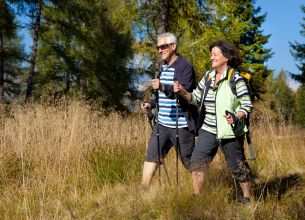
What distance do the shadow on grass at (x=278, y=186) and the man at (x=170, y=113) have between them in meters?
0.97

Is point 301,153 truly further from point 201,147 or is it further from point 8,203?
point 8,203

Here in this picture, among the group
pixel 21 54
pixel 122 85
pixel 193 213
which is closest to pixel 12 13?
pixel 21 54

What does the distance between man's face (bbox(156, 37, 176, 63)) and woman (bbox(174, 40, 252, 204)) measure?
0.45 m

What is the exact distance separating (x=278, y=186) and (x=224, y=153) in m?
1.28

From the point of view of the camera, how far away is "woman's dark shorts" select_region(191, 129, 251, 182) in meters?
4.18

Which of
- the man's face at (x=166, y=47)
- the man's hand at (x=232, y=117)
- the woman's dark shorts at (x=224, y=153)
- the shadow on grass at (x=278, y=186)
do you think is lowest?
the shadow on grass at (x=278, y=186)

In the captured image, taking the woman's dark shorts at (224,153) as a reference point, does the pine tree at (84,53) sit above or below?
above

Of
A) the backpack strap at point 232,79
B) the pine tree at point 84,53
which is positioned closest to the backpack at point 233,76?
the backpack strap at point 232,79

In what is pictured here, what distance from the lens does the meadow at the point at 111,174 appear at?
393 cm

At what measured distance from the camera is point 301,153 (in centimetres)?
696

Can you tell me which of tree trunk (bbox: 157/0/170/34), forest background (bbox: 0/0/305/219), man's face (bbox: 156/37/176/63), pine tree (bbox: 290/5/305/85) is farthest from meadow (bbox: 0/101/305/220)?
A: pine tree (bbox: 290/5/305/85)

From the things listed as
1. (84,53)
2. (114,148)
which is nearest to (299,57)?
(84,53)

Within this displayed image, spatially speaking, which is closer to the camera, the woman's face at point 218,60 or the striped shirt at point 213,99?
the striped shirt at point 213,99

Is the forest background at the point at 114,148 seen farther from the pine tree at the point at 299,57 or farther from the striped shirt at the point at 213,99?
the pine tree at the point at 299,57
